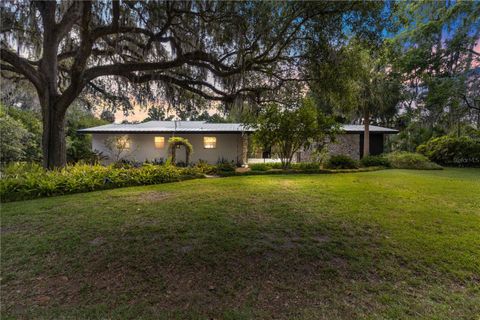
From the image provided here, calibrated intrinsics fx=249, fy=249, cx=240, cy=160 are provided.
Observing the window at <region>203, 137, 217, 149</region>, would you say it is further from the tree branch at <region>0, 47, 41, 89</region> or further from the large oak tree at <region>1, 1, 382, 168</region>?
the tree branch at <region>0, 47, 41, 89</region>

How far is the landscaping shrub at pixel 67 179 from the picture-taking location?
22.1 feet

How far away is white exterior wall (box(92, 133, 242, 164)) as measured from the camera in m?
16.9

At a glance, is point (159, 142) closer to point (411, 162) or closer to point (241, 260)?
point (241, 260)

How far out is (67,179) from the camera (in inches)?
294

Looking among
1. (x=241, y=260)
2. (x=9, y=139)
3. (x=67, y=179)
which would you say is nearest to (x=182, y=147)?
(x=9, y=139)

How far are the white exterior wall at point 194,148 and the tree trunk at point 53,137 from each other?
8.43 metres

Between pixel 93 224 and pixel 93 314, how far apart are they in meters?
2.66

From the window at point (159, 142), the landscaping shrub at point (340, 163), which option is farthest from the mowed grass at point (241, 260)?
the window at point (159, 142)

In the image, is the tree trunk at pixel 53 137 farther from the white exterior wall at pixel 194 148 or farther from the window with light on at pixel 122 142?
the white exterior wall at pixel 194 148

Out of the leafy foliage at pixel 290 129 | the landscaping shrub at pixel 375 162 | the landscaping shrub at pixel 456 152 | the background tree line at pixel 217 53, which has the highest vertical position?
the background tree line at pixel 217 53

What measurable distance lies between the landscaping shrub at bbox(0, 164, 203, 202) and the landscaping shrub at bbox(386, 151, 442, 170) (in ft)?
40.2

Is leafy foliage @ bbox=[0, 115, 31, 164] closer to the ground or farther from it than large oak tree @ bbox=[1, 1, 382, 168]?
closer to the ground

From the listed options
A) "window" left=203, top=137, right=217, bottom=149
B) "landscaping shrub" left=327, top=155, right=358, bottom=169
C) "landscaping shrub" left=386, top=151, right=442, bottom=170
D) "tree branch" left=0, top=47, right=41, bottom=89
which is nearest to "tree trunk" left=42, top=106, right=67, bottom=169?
"tree branch" left=0, top=47, right=41, bottom=89

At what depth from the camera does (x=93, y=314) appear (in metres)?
2.32
